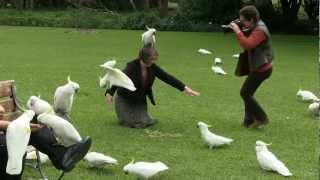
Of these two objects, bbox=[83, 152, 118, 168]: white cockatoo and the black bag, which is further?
the black bag

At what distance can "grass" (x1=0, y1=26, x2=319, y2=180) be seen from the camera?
717 centimetres

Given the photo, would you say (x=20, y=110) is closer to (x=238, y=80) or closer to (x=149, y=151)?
(x=149, y=151)

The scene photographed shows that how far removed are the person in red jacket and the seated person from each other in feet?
11.7

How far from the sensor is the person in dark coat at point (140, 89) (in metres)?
8.78

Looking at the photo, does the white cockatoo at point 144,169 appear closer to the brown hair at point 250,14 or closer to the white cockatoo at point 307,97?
the brown hair at point 250,14

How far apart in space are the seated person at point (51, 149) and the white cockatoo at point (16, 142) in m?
0.42

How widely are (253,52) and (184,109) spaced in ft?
6.52

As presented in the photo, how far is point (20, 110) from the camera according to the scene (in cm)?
662

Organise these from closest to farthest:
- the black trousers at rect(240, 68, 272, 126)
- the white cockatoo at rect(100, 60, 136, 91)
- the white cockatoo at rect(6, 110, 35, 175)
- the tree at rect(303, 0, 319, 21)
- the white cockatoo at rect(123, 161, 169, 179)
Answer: the white cockatoo at rect(6, 110, 35, 175) < the white cockatoo at rect(123, 161, 169, 179) < the white cockatoo at rect(100, 60, 136, 91) < the black trousers at rect(240, 68, 272, 126) < the tree at rect(303, 0, 319, 21)

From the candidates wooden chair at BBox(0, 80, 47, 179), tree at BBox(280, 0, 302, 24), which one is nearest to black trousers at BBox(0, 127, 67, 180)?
wooden chair at BBox(0, 80, 47, 179)

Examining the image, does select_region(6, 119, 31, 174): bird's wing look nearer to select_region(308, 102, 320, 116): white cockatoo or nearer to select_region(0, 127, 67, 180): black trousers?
select_region(0, 127, 67, 180): black trousers

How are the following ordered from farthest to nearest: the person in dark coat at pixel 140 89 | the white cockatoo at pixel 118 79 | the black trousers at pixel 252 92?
the black trousers at pixel 252 92 → the person in dark coat at pixel 140 89 → the white cockatoo at pixel 118 79

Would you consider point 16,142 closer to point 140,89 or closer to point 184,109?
point 140,89

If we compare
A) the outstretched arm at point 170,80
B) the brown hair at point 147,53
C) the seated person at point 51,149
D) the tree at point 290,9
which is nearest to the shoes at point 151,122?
the outstretched arm at point 170,80
